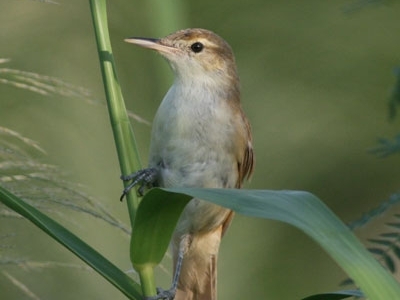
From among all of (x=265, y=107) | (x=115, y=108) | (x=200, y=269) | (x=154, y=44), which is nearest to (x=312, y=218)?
(x=115, y=108)

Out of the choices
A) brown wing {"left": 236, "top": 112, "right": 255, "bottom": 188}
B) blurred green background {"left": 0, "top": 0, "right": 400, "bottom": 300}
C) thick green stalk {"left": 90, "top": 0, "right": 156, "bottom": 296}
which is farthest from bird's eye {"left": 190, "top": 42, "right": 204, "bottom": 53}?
blurred green background {"left": 0, "top": 0, "right": 400, "bottom": 300}

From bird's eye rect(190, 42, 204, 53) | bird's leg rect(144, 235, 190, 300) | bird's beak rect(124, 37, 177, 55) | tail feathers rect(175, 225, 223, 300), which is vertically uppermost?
bird's beak rect(124, 37, 177, 55)

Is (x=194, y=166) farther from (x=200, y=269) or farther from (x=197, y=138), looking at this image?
(x=200, y=269)

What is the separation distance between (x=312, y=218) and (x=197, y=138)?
0.97 metres

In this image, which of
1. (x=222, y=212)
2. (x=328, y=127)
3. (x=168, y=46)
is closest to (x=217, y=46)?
(x=168, y=46)

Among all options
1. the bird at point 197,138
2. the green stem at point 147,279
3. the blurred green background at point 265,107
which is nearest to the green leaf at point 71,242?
the green stem at point 147,279

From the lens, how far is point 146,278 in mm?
1478

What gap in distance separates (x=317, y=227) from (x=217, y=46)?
3.97 ft

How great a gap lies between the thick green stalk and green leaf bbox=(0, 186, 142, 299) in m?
0.04

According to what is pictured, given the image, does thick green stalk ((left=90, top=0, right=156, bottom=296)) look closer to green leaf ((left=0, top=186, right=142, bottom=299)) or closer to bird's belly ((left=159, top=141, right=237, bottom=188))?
green leaf ((left=0, top=186, right=142, bottom=299))

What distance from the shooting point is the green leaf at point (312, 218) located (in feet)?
3.78

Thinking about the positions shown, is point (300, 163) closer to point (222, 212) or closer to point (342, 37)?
point (342, 37)

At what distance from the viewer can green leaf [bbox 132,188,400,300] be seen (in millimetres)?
1152

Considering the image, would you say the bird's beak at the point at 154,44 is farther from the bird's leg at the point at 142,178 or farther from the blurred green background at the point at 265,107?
the blurred green background at the point at 265,107
